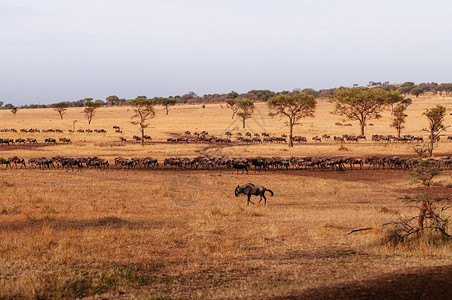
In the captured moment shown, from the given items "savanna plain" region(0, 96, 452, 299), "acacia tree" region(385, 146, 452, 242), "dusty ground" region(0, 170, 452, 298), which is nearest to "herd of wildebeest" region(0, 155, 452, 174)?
"savanna plain" region(0, 96, 452, 299)

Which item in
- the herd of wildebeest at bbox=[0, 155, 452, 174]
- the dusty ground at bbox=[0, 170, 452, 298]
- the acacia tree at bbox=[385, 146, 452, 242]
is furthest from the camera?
the herd of wildebeest at bbox=[0, 155, 452, 174]

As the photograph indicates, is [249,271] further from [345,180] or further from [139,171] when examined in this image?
[139,171]

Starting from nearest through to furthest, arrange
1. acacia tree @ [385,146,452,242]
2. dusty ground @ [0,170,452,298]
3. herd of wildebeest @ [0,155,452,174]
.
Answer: dusty ground @ [0,170,452,298] < acacia tree @ [385,146,452,242] < herd of wildebeest @ [0,155,452,174]

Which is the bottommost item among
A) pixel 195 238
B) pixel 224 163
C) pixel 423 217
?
pixel 224 163

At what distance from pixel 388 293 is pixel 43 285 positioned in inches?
260

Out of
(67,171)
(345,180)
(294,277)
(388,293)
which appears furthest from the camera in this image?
(67,171)

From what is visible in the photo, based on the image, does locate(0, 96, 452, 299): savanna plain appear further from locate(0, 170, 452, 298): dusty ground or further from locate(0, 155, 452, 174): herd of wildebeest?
locate(0, 155, 452, 174): herd of wildebeest

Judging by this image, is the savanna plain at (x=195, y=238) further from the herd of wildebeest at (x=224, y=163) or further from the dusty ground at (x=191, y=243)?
the herd of wildebeest at (x=224, y=163)

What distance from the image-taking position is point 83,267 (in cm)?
945

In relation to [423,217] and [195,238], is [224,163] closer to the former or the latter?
[195,238]

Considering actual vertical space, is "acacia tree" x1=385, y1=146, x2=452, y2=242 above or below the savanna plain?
above

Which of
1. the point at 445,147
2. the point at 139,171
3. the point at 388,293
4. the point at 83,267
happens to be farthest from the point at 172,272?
the point at 445,147

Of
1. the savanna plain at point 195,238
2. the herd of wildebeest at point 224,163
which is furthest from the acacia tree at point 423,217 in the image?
the herd of wildebeest at point 224,163

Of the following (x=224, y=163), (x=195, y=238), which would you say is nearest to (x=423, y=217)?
(x=195, y=238)
